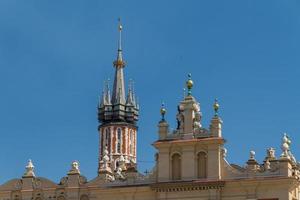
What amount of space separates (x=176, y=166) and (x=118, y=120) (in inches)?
2397

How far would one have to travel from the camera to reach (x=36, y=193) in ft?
249

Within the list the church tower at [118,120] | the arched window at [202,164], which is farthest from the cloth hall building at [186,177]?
the church tower at [118,120]

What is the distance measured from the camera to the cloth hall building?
68.6 meters

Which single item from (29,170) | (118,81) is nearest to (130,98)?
(118,81)

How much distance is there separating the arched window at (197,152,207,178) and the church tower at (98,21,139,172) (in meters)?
54.5

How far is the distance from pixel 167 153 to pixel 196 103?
4.80 metres

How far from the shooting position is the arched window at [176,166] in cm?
7156

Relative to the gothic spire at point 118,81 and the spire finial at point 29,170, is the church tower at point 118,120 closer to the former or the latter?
the gothic spire at point 118,81

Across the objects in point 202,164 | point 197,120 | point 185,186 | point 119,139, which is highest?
point 119,139

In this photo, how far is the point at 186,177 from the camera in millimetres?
70875

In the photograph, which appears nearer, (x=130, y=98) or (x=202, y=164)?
(x=202, y=164)

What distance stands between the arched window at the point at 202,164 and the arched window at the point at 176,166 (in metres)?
1.70

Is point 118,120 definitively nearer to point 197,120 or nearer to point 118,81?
point 118,81

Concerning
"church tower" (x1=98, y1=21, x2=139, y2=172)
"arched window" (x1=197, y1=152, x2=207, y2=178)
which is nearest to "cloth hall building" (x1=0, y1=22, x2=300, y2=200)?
"arched window" (x1=197, y1=152, x2=207, y2=178)
